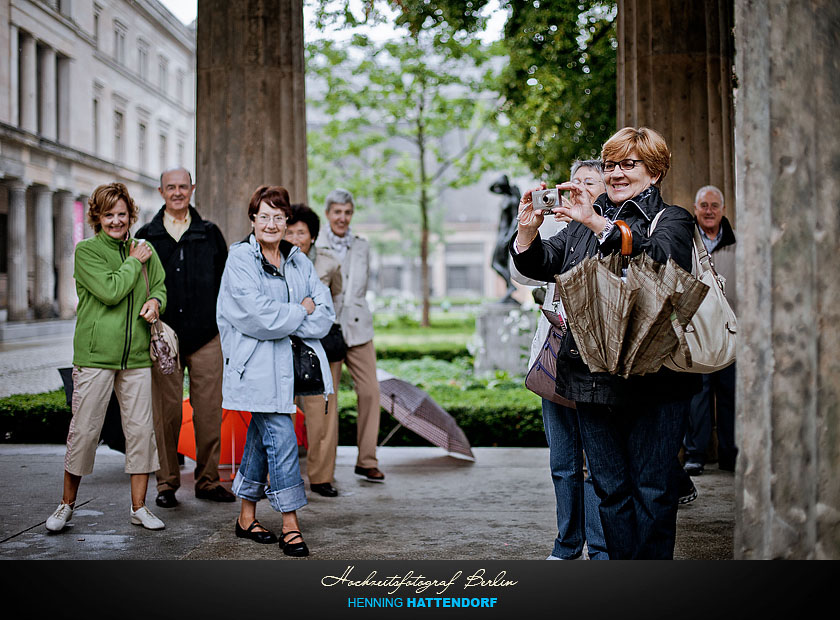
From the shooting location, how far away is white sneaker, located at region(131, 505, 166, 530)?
464cm

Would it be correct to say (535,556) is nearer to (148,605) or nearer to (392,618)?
(392,618)

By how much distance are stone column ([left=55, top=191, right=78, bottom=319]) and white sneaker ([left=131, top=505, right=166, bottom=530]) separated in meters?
1.55

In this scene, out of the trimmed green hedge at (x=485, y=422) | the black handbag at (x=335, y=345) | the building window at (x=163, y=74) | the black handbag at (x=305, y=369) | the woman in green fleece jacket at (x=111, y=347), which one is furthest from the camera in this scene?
the trimmed green hedge at (x=485, y=422)

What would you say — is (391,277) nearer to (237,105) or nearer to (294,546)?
(237,105)

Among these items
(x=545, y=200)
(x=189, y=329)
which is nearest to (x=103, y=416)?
(x=189, y=329)

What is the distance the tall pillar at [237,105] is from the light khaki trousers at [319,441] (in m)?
1.53

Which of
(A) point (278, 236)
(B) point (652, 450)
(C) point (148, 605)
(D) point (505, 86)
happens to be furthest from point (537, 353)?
(D) point (505, 86)

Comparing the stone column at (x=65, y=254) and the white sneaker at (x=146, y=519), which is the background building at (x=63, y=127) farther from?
the white sneaker at (x=146, y=519)

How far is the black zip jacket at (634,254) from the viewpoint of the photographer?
297cm

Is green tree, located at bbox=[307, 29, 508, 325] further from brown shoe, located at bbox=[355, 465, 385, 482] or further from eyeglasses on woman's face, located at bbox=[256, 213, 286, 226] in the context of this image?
eyeglasses on woman's face, located at bbox=[256, 213, 286, 226]

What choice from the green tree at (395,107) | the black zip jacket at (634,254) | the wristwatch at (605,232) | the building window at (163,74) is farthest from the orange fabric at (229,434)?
the green tree at (395,107)

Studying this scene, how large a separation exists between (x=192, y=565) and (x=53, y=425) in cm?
280

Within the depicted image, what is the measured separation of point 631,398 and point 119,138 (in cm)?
463

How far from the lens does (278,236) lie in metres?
4.48
